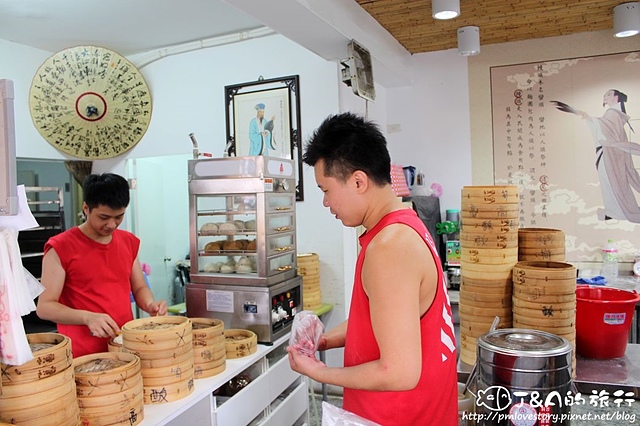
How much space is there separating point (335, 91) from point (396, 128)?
117 cm

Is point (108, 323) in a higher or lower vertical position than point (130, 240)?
lower

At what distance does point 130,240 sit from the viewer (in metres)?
2.65

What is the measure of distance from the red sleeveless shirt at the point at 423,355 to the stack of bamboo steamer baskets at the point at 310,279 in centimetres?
236

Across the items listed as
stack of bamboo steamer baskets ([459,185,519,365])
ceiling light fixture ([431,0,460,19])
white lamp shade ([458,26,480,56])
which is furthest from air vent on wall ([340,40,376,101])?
stack of bamboo steamer baskets ([459,185,519,365])

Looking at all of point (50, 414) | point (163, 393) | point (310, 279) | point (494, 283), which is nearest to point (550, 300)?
point (494, 283)

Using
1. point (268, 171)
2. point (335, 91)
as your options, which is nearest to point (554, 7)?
point (335, 91)

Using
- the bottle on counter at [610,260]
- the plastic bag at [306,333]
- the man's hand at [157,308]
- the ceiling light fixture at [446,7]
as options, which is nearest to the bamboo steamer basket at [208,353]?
the man's hand at [157,308]

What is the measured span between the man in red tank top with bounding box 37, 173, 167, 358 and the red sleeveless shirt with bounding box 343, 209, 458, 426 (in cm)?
131

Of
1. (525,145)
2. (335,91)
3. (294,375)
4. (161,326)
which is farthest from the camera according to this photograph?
(525,145)

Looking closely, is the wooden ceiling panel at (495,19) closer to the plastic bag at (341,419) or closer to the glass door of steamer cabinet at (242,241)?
the glass door of steamer cabinet at (242,241)

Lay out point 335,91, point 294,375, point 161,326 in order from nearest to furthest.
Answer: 1. point 161,326
2. point 294,375
3. point 335,91

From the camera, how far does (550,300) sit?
193cm

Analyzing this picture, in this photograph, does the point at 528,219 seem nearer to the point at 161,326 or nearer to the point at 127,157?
the point at 161,326

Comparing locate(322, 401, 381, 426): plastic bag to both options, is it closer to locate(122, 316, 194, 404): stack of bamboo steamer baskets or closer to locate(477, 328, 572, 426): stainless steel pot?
locate(477, 328, 572, 426): stainless steel pot
